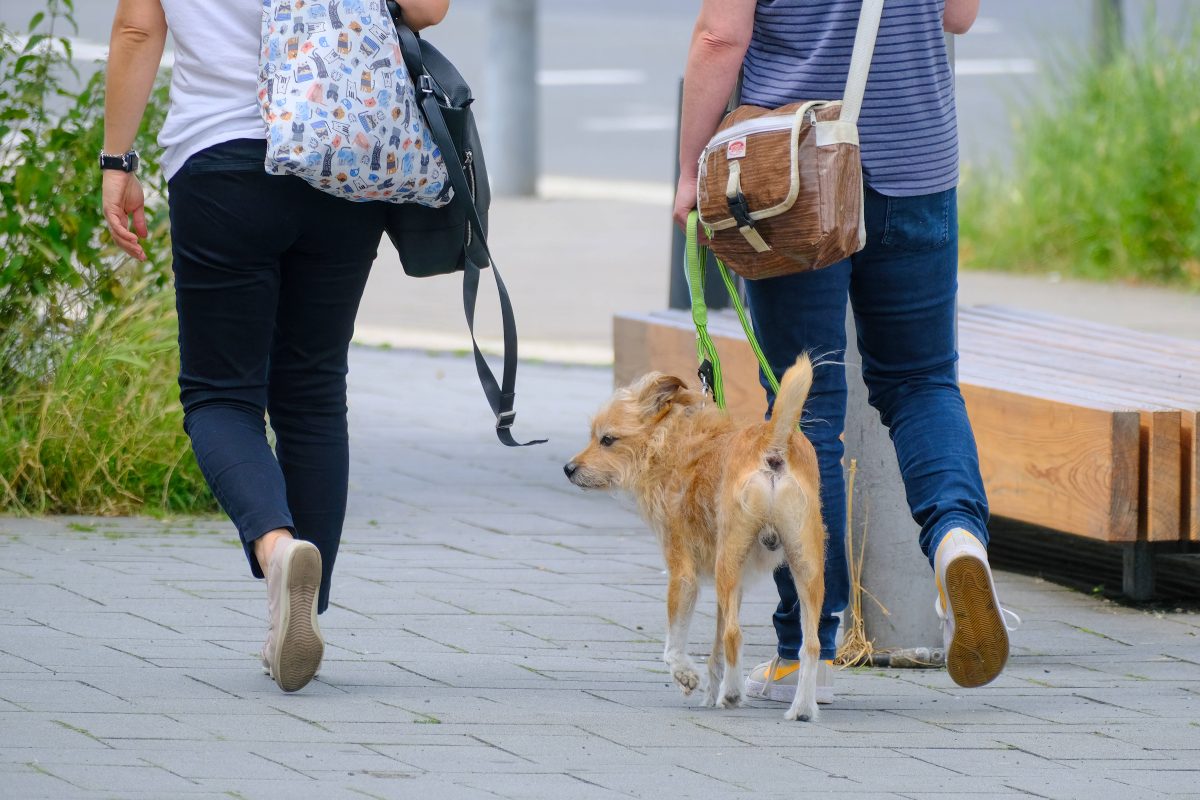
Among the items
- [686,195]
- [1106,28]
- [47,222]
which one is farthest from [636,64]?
[686,195]

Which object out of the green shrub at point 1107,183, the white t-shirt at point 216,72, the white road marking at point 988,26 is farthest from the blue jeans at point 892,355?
the white road marking at point 988,26

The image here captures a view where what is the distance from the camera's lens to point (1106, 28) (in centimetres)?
1198

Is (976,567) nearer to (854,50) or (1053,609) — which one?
(854,50)

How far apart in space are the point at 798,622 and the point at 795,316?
0.70 m

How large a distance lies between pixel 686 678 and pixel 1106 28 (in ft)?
30.0

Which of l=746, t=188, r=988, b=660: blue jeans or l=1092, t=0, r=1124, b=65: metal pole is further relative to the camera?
l=1092, t=0, r=1124, b=65: metal pole

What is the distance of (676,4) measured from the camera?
3247cm

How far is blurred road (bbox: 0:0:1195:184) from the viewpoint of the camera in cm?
1428

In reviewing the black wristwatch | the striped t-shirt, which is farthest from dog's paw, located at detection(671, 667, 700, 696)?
the black wristwatch

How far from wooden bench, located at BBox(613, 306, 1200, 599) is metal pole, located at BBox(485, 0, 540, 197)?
8.84 meters

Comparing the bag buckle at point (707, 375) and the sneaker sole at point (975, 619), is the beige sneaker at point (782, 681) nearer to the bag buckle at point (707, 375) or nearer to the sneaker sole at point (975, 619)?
the sneaker sole at point (975, 619)

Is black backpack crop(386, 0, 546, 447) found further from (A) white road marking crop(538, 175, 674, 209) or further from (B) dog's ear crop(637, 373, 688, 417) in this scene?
(A) white road marking crop(538, 175, 674, 209)

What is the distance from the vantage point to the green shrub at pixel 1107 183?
34.8ft

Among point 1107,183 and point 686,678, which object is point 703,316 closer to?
point 686,678
